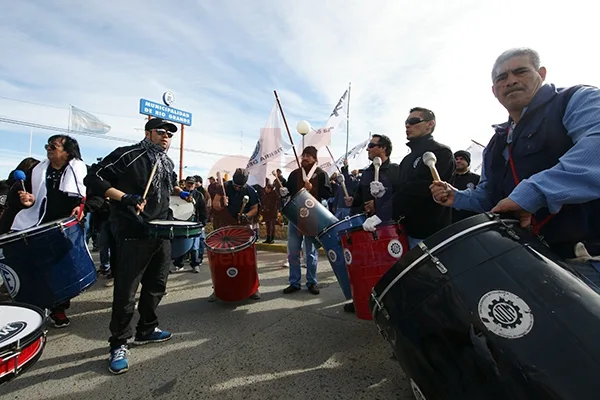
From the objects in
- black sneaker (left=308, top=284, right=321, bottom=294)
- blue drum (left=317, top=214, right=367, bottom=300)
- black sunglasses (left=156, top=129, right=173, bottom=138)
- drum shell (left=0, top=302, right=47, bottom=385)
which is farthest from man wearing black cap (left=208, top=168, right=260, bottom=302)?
drum shell (left=0, top=302, right=47, bottom=385)

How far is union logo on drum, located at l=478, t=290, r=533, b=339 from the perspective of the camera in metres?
1.02

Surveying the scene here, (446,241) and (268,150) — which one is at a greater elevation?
(268,150)

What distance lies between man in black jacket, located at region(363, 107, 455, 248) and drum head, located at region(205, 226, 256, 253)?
1.66 meters

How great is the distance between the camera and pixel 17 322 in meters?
1.50

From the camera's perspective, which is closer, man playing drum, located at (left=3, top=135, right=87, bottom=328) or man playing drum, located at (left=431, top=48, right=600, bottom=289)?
man playing drum, located at (left=431, top=48, right=600, bottom=289)

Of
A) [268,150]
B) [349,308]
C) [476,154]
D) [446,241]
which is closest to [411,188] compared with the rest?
[446,241]

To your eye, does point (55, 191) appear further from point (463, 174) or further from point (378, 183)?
point (463, 174)

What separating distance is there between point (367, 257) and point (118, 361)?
6.59 ft

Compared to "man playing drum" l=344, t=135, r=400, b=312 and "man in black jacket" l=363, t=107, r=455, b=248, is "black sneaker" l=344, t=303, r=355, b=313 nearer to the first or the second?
"man playing drum" l=344, t=135, r=400, b=312

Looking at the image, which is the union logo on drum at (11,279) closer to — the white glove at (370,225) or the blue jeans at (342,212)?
the white glove at (370,225)

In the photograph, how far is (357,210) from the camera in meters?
4.57

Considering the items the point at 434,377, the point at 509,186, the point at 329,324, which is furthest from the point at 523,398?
the point at 329,324

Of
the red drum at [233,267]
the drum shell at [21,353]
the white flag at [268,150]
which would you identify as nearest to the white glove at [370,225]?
the red drum at [233,267]

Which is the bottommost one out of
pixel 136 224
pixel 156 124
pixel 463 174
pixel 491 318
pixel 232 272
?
pixel 232 272
